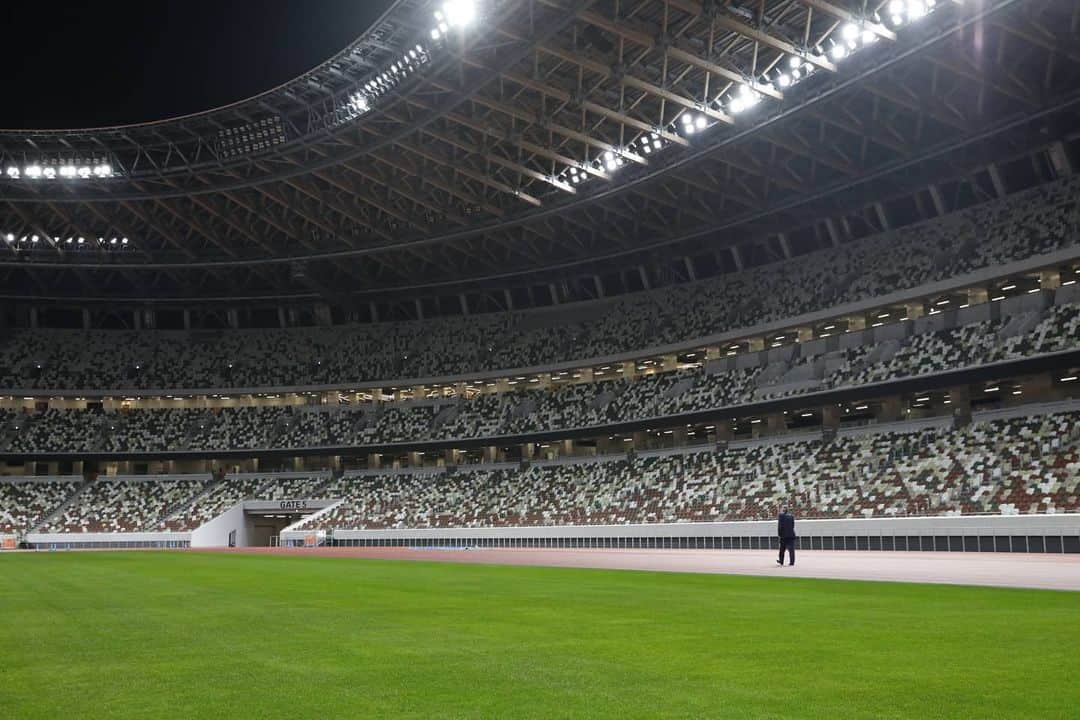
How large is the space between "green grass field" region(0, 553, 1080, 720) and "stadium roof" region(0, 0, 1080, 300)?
87.5ft

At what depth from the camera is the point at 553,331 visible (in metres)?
76.1

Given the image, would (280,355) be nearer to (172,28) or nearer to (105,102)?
(105,102)

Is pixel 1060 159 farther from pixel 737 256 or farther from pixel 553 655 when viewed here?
pixel 553 655

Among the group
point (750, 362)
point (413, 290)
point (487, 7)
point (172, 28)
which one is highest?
point (172, 28)

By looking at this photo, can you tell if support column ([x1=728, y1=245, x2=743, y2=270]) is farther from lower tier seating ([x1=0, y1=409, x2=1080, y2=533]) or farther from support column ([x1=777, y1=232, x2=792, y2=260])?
lower tier seating ([x1=0, y1=409, x2=1080, y2=533])

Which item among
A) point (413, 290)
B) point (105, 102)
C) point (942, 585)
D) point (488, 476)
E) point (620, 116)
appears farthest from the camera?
point (413, 290)

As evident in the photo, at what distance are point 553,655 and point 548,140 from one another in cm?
4443

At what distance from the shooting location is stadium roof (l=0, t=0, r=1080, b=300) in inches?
1553

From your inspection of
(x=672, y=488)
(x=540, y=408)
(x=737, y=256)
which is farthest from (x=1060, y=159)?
(x=540, y=408)

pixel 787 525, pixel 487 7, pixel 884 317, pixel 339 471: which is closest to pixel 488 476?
pixel 339 471

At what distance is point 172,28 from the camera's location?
167 ft

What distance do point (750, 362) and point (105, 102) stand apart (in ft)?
126

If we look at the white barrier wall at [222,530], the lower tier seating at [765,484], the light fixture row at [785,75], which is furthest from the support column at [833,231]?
the white barrier wall at [222,530]

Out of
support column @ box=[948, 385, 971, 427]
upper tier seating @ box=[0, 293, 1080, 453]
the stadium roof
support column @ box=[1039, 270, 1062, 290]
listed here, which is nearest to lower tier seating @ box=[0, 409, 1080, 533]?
support column @ box=[948, 385, 971, 427]
